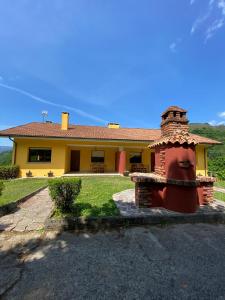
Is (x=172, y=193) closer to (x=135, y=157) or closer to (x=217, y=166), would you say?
(x=135, y=157)

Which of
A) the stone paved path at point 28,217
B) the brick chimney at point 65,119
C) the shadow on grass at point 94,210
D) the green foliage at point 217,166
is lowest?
the stone paved path at point 28,217

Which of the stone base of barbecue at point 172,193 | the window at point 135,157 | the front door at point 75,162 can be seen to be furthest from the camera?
the window at point 135,157

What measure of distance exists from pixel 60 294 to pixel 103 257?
103 cm

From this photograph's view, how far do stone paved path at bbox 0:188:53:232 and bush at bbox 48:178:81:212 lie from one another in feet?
1.94

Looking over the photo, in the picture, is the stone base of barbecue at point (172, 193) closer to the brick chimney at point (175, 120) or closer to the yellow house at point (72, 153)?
the brick chimney at point (175, 120)

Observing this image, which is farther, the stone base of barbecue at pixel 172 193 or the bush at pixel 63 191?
the stone base of barbecue at pixel 172 193

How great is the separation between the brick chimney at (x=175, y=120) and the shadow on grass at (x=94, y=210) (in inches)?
125

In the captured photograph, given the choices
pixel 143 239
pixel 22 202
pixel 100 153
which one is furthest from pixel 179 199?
pixel 100 153

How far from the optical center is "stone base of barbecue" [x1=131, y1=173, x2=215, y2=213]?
16.8ft

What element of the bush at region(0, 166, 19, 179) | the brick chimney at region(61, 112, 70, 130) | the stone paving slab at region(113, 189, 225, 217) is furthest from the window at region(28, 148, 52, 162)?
the stone paving slab at region(113, 189, 225, 217)

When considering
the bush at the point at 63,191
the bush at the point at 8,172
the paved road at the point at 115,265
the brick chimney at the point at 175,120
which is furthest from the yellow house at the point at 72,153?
the paved road at the point at 115,265

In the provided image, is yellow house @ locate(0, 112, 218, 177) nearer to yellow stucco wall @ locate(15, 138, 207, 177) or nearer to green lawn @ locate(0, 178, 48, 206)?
yellow stucco wall @ locate(15, 138, 207, 177)

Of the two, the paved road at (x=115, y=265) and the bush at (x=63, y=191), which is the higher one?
the bush at (x=63, y=191)

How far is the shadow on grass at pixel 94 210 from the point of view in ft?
16.0
